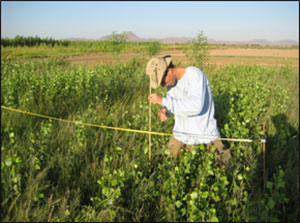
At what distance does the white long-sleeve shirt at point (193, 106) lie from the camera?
213cm

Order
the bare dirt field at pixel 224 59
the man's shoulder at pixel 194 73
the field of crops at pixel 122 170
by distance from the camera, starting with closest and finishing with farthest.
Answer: the field of crops at pixel 122 170, the man's shoulder at pixel 194 73, the bare dirt field at pixel 224 59

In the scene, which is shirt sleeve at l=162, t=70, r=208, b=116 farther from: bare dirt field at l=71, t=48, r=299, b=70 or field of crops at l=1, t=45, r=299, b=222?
bare dirt field at l=71, t=48, r=299, b=70

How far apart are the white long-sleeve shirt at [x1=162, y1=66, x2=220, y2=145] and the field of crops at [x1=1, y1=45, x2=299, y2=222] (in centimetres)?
22

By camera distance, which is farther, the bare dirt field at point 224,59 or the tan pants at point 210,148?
the bare dirt field at point 224,59

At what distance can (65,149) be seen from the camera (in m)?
2.78

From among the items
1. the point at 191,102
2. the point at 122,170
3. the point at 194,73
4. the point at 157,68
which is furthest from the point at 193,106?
the point at 122,170

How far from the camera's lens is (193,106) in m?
2.11

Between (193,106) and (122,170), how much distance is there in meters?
0.97

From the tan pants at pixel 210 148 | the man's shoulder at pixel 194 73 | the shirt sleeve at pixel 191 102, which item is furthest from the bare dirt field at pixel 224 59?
the shirt sleeve at pixel 191 102

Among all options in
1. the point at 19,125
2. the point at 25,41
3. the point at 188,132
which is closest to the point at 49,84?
the point at 19,125

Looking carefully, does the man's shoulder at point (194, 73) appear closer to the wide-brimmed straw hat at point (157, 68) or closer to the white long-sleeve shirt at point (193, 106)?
the white long-sleeve shirt at point (193, 106)

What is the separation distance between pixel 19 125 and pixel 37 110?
637 mm

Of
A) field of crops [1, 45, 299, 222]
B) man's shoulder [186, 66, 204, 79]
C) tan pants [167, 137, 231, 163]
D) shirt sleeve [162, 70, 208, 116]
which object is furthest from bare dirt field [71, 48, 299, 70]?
shirt sleeve [162, 70, 208, 116]

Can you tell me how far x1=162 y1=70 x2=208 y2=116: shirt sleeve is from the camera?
6.93 feet
